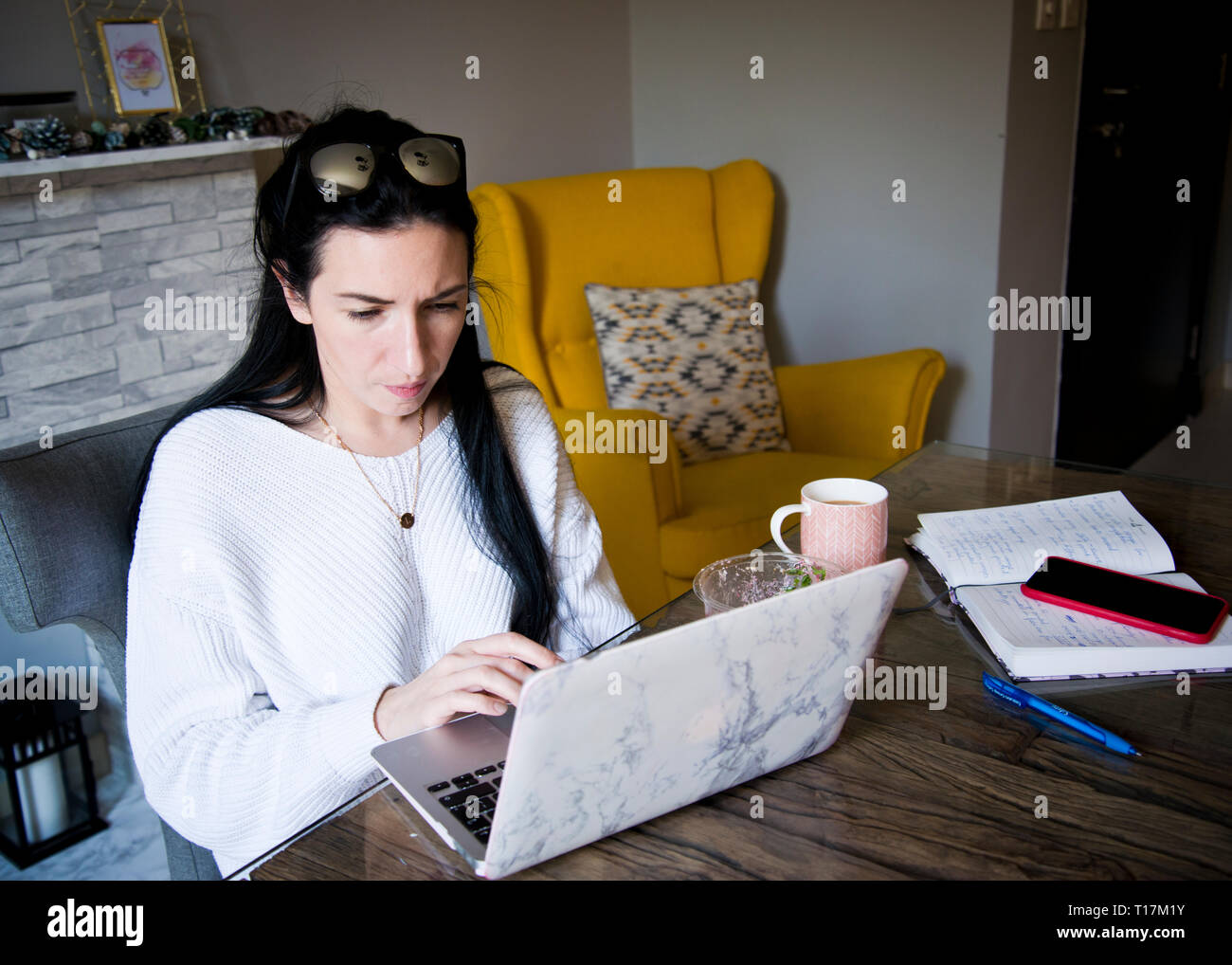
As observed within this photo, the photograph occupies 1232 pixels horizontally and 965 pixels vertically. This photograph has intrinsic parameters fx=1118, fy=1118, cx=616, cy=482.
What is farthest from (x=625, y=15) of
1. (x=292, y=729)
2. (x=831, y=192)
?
(x=292, y=729)

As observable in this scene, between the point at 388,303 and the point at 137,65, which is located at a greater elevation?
the point at 137,65

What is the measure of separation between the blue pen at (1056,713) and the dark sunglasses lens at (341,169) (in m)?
0.72

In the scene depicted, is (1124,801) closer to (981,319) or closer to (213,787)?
(213,787)

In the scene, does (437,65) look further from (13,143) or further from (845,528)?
(845,528)

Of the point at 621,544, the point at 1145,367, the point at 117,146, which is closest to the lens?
the point at 117,146

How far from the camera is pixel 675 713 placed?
0.70m

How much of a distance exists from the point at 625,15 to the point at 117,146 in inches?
65.2

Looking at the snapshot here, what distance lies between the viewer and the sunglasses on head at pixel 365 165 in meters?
1.05

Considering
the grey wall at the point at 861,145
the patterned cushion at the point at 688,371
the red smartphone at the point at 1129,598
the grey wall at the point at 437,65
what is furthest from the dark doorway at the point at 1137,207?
the red smartphone at the point at 1129,598

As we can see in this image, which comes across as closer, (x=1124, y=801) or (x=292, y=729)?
(x=1124, y=801)

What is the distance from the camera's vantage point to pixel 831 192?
2895 mm

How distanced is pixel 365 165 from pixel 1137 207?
106 inches

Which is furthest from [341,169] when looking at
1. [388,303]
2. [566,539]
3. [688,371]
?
[688,371]

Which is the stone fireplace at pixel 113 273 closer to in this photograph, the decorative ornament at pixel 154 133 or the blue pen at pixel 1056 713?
the decorative ornament at pixel 154 133
